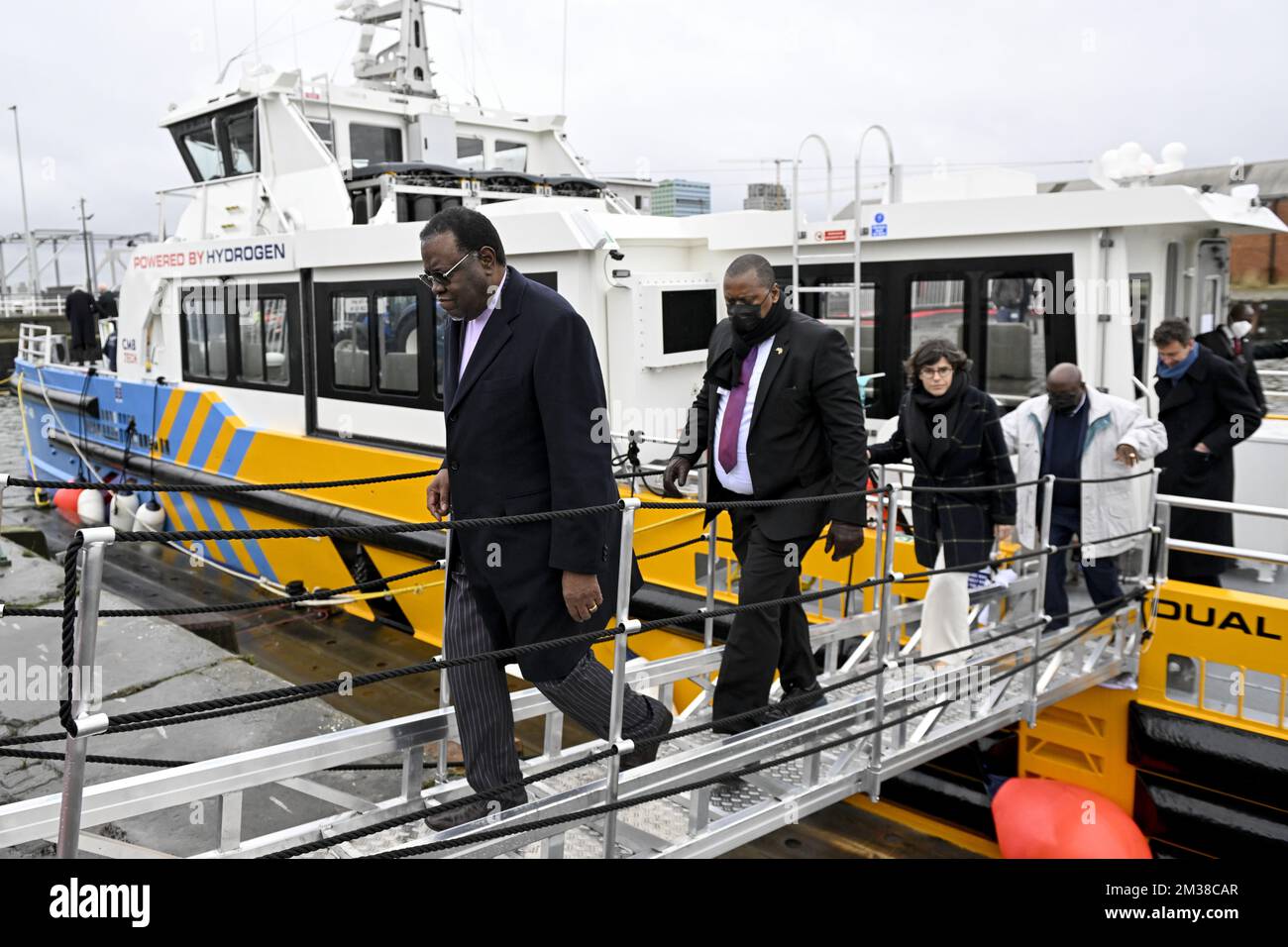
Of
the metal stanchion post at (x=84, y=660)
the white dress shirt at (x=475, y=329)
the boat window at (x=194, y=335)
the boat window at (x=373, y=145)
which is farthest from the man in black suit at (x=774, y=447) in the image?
the boat window at (x=194, y=335)

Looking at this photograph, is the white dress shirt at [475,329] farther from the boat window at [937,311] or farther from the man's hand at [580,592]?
the boat window at [937,311]

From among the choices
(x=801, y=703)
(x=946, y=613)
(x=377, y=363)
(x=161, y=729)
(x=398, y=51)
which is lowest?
(x=161, y=729)

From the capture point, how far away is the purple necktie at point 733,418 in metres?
3.60

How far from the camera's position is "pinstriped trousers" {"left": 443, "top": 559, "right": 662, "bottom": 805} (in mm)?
2793

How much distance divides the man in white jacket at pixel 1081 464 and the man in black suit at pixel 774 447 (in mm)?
1491

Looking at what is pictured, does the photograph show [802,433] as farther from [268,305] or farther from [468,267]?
[268,305]

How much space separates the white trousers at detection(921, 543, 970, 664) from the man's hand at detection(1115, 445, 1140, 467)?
0.87 m

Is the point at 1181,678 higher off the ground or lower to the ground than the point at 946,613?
lower

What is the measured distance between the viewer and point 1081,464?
15.3 ft

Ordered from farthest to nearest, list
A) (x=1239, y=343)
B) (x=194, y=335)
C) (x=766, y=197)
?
(x=194, y=335), (x=766, y=197), (x=1239, y=343)

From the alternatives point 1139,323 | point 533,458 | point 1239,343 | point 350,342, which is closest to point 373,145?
point 350,342

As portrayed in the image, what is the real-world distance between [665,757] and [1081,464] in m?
2.36

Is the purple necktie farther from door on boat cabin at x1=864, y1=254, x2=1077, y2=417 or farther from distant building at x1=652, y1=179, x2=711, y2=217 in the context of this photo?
distant building at x1=652, y1=179, x2=711, y2=217

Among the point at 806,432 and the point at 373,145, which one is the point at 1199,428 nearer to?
the point at 806,432
